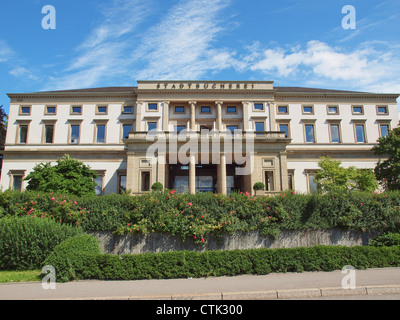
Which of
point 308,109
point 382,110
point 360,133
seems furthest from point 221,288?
point 382,110

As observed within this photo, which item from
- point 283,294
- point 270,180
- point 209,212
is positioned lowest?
point 283,294

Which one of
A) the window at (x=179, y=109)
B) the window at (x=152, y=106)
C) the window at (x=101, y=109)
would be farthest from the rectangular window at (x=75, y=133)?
the window at (x=179, y=109)

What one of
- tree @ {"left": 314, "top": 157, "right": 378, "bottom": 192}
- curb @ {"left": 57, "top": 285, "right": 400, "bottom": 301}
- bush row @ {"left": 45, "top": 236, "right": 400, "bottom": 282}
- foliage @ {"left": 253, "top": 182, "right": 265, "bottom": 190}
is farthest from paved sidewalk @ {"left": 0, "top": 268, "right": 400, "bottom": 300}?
foliage @ {"left": 253, "top": 182, "right": 265, "bottom": 190}

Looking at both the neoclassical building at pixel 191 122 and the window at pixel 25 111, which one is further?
the window at pixel 25 111

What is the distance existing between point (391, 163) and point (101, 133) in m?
35.9

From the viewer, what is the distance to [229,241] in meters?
16.1

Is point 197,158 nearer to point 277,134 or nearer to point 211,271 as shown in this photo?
point 277,134

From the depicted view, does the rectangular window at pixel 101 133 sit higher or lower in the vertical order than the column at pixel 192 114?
lower

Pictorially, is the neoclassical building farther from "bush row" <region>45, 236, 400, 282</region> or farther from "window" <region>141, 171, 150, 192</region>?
"bush row" <region>45, 236, 400, 282</region>

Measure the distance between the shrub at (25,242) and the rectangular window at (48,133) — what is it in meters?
30.0

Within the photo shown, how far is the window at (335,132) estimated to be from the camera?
41.8m

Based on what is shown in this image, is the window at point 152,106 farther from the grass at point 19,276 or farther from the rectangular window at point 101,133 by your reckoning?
the grass at point 19,276

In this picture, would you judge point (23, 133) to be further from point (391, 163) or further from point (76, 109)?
point (391, 163)

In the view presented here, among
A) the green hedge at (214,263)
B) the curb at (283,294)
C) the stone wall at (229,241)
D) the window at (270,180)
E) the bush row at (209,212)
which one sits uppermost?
the window at (270,180)
